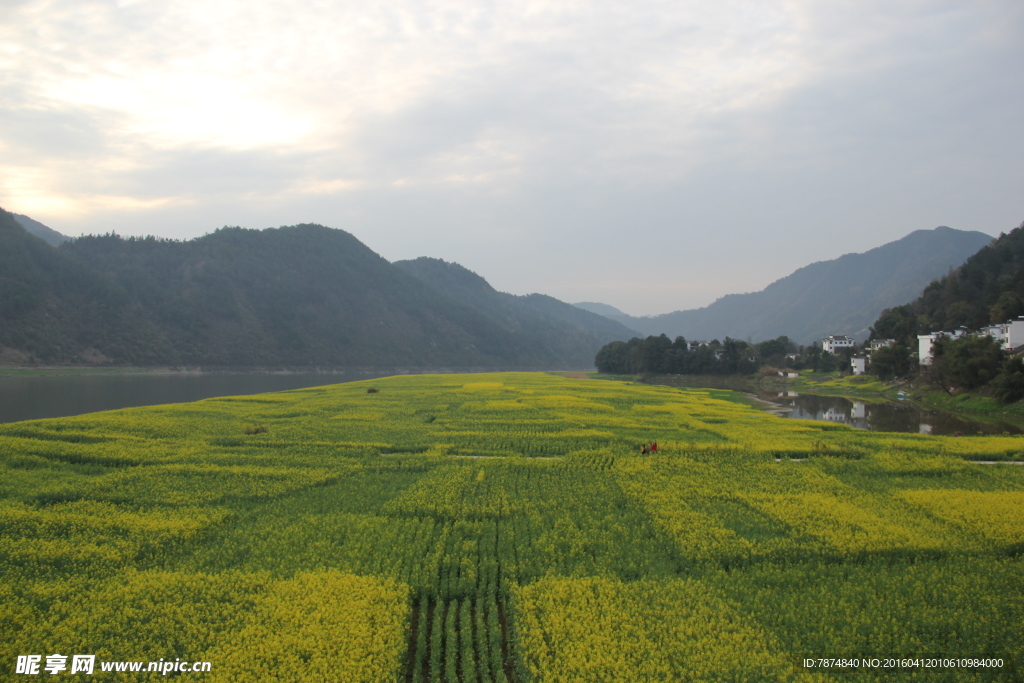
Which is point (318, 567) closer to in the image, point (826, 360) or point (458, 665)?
point (458, 665)

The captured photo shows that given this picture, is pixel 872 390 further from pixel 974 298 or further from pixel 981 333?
pixel 974 298

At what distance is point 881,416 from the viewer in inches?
1768

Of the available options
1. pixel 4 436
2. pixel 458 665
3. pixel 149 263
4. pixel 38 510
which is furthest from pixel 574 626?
pixel 149 263

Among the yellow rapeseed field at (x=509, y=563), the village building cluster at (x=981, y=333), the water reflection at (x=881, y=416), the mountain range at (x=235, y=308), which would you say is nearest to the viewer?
the yellow rapeseed field at (x=509, y=563)

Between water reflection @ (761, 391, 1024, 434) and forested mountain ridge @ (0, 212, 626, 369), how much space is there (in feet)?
342

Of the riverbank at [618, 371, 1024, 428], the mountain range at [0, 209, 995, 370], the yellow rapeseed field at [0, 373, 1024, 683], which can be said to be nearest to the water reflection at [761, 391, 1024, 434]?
the riverbank at [618, 371, 1024, 428]

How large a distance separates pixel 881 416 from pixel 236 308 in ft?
440

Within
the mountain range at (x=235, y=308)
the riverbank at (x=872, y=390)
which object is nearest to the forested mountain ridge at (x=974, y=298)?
the riverbank at (x=872, y=390)

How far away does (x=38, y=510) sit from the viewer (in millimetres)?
14688

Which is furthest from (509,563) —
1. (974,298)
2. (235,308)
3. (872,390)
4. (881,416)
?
(235,308)

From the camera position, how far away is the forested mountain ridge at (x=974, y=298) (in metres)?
65.6

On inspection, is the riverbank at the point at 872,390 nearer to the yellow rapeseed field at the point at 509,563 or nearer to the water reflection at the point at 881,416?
the water reflection at the point at 881,416

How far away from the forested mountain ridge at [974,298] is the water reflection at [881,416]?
21.6 metres

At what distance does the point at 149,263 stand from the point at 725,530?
16047 cm
